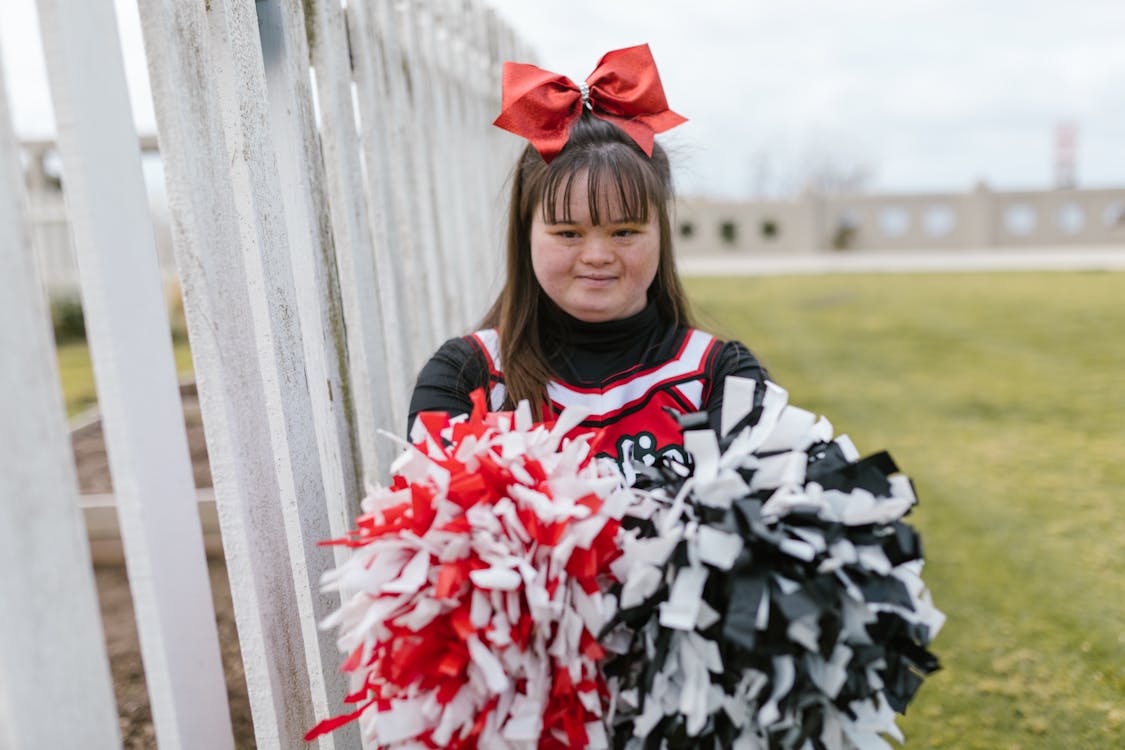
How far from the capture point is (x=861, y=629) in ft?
3.62

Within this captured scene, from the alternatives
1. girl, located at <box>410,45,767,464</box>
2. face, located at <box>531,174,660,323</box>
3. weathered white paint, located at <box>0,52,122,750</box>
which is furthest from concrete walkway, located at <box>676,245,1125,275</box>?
weathered white paint, located at <box>0,52,122,750</box>

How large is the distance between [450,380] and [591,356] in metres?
0.31

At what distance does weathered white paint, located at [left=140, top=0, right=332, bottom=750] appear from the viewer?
123 centimetres

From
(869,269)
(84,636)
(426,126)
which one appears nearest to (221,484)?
(84,636)

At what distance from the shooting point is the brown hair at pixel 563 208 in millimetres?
1793

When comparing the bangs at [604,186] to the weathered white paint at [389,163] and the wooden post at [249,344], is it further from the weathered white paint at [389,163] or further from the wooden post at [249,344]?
the weathered white paint at [389,163]

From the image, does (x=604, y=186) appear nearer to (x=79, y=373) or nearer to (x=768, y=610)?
(x=768, y=610)

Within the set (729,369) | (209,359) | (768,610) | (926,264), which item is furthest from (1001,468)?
(926,264)

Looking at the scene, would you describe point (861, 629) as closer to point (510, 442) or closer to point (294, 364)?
point (510, 442)

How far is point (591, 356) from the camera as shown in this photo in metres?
1.95

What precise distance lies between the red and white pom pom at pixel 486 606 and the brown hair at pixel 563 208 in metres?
0.63

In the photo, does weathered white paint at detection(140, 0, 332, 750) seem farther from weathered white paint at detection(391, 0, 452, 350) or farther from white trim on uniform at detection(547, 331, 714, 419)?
weathered white paint at detection(391, 0, 452, 350)

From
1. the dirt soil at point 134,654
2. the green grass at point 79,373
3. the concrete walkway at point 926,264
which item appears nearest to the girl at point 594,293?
the dirt soil at point 134,654

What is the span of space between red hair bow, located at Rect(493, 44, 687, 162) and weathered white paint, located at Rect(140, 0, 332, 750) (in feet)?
1.78
